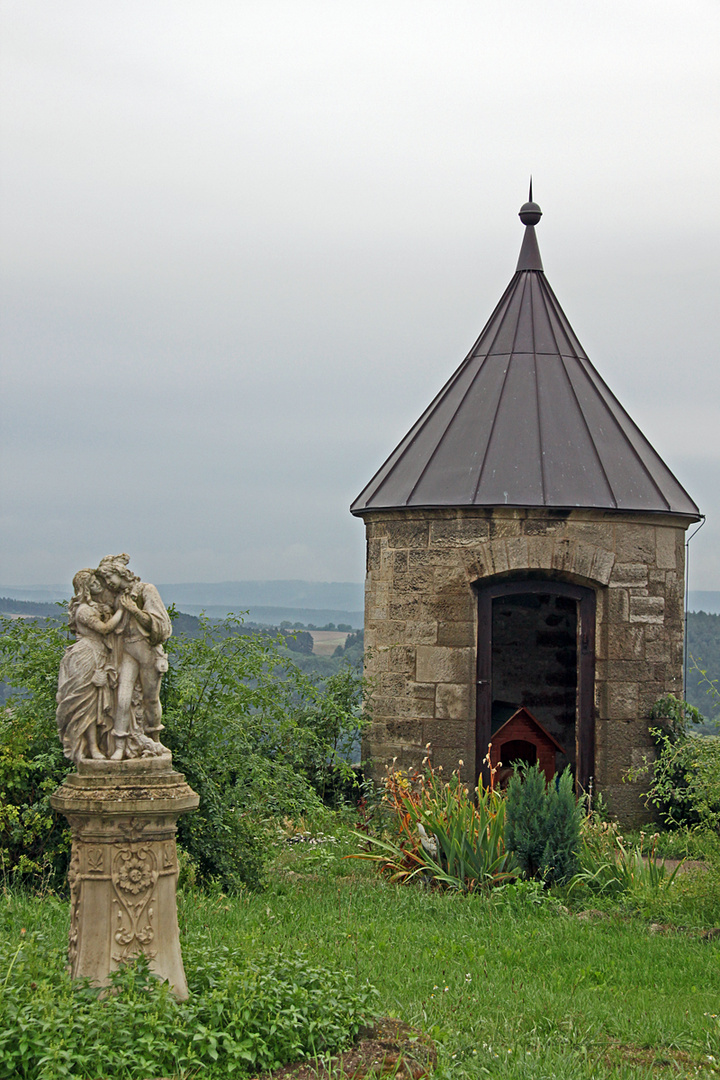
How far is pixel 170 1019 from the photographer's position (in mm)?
4562

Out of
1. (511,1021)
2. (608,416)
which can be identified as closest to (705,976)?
(511,1021)

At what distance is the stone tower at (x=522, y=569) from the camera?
10688mm

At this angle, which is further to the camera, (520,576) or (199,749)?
(520,576)

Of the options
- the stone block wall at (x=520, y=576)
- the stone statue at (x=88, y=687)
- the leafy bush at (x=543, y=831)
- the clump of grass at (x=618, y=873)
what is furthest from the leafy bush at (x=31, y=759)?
the stone block wall at (x=520, y=576)

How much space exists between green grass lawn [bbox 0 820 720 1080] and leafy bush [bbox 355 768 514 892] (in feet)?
0.94

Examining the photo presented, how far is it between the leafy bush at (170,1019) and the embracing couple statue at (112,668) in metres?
0.93

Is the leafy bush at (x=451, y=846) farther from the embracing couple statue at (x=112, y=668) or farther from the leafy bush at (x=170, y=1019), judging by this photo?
the embracing couple statue at (x=112, y=668)

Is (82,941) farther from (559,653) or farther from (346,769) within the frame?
(559,653)

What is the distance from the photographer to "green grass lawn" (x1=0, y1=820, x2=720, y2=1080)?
4859 millimetres

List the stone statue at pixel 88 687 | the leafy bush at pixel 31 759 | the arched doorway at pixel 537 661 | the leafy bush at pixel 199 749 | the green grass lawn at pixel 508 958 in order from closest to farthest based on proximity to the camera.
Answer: the green grass lawn at pixel 508 958, the stone statue at pixel 88 687, the leafy bush at pixel 31 759, the leafy bush at pixel 199 749, the arched doorway at pixel 537 661

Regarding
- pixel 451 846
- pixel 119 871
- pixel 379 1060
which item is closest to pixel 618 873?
pixel 451 846

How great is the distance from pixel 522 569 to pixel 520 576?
200 mm

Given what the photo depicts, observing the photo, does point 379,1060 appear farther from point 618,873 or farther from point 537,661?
point 537,661

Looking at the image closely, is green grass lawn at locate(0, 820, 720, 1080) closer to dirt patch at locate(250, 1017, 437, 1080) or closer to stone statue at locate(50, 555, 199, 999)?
dirt patch at locate(250, 1017, 437, 1080)
